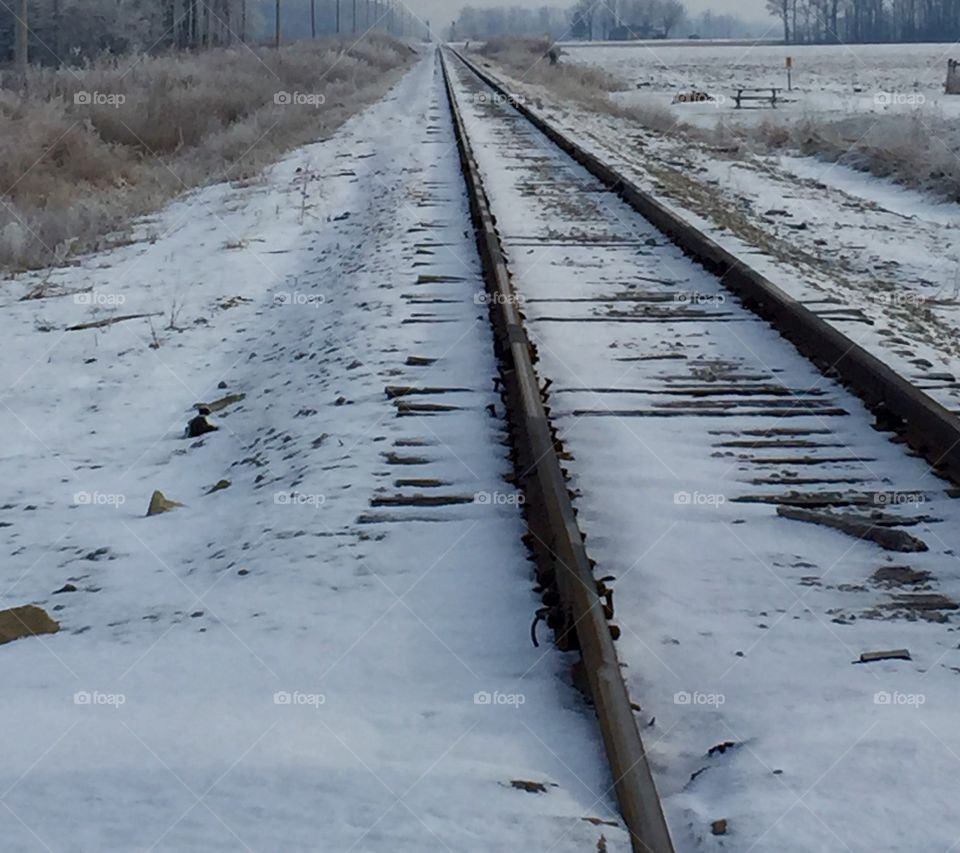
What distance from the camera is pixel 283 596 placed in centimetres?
388

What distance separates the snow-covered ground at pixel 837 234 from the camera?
695cm

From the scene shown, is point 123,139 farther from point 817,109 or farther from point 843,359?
point 817,109

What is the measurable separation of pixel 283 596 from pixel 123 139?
766 inches

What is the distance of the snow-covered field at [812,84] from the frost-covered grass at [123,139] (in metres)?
10.8

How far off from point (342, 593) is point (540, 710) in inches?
38.9

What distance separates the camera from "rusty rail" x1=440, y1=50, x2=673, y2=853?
2553 mm

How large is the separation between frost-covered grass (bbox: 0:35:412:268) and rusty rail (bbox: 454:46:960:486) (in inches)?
254

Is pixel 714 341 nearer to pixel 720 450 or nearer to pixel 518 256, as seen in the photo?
pixel 720 450

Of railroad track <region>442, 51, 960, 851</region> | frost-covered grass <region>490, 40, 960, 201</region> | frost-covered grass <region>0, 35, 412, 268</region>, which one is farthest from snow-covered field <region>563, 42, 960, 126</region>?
railroad track <region>442, 51, 960, 851</region>

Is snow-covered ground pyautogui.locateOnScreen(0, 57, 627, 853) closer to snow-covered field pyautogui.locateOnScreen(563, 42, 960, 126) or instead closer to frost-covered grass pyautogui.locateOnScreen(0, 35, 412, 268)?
frost-covered grass pyautogui.locateOnScreen(0, 35, 412, 268)

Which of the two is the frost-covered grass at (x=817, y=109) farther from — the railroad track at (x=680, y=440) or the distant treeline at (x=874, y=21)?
the distant treeline at (x=874, y=21)

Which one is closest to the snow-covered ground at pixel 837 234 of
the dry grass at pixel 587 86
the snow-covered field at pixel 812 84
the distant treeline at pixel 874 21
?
the snow-covered field at pixel 812 84

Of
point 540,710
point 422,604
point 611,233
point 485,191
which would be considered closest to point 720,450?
point 422,604

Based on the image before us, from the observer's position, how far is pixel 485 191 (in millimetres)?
13008
